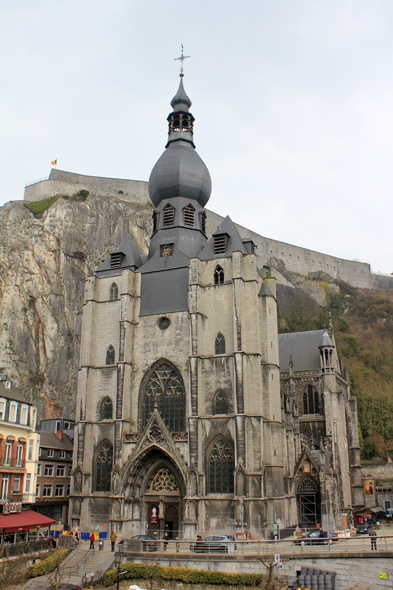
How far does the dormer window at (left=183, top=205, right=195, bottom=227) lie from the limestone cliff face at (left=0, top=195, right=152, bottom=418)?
25.7 m

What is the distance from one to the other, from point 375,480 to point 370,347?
25.6m

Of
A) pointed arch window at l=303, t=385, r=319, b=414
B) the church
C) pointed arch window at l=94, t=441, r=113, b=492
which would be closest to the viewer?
the church

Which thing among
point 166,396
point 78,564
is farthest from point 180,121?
point 78,564

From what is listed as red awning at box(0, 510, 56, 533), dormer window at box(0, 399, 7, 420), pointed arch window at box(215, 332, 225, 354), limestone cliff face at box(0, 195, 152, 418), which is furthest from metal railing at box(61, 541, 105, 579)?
limestone cliff face at box(0, 195, 152, 418)

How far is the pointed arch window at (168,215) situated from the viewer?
33750 mm

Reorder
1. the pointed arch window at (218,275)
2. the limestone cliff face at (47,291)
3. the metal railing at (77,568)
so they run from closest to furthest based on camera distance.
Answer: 1. the metal railing at (77,568)
2. the pointed arch window at (218,275)
3. the limestone cliff face at (47,291)

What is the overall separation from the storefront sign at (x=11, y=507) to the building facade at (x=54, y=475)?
6370 mm

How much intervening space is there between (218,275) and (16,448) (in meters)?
13.2

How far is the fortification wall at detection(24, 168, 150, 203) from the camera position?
6378 centimetres

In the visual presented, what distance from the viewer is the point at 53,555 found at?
2219 centimetres

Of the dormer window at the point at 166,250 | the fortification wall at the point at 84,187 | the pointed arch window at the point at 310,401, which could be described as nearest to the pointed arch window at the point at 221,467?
the dormer window at the point at 166,250

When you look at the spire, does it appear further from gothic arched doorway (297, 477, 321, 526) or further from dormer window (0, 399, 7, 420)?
gothic arched doorway (297, 477, 321, 526)

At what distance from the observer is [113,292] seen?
1251 inches

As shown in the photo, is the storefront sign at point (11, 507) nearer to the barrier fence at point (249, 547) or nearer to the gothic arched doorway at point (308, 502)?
the barrier fence at point (249, 547)
